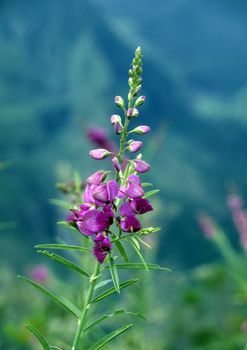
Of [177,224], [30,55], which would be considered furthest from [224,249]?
[30,55]

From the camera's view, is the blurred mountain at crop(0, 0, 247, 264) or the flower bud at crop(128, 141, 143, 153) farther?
the blurred mountain at crop(0, 0, 247, 264)

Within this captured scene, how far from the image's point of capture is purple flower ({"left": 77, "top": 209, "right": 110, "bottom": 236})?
1079 millimetres

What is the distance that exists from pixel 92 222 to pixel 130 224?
69mm

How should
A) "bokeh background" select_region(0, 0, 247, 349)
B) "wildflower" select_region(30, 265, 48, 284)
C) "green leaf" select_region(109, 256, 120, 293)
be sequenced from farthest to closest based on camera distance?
"bokeh background" select_region(0, 0, 247, 349), "wildflower" select_region(30, 265, 48, 284), "green leaf" select_region(109, 256, 120, 293)

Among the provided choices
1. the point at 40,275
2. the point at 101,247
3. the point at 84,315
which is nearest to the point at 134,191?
the point at 101,247

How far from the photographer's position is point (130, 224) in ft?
3.54

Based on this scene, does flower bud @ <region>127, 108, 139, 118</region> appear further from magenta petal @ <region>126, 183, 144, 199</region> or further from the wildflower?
the wildflower

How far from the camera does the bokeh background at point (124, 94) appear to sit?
4.77m

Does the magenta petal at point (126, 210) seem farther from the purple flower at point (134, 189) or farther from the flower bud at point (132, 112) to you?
the flower bud at point (132, 112)

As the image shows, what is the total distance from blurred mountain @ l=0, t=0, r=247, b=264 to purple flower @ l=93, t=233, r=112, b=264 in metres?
3.55

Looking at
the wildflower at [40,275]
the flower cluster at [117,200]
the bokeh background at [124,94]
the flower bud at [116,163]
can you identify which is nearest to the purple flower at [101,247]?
the flower cluster at [117,200]

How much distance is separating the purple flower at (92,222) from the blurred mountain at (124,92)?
355 cm

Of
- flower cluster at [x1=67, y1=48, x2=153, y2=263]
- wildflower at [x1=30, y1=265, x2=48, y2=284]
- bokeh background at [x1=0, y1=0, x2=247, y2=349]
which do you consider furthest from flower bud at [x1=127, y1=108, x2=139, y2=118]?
bokeh background at [x1=0, y1=0, x2=247, y2=349]

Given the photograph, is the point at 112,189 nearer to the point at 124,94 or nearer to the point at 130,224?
the point at 130,224
